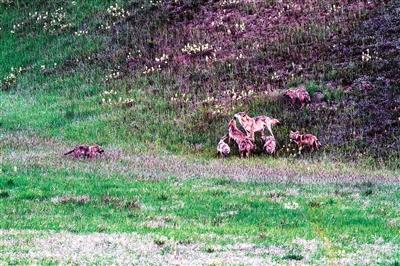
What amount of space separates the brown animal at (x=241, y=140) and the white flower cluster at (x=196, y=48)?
14.2 m

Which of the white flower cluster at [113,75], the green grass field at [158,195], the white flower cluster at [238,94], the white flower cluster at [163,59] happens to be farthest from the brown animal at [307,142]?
the white flower cluster at [113,75]

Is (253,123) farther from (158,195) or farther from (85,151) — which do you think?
(158,195)

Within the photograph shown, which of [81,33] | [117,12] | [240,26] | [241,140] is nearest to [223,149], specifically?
[241,140]

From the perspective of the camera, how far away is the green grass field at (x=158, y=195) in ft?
53.4

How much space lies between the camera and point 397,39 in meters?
40.1

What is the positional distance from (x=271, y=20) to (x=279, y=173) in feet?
69.0

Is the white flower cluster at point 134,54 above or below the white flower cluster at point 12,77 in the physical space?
above

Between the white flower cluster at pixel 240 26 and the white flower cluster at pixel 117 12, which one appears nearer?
the white flower cluster at pixel 240 26

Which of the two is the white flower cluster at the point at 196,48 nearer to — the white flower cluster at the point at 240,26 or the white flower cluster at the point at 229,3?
the white flower cluster at the point at 240,26

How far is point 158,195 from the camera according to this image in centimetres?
2380

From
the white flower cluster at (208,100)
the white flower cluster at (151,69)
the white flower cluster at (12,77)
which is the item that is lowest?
the white flower cluster at (208,100)

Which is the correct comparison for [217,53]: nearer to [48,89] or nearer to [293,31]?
[293,31]

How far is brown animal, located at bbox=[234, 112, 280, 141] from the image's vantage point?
32.6 m

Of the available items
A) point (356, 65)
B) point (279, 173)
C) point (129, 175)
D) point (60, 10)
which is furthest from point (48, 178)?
point (60, 10)
